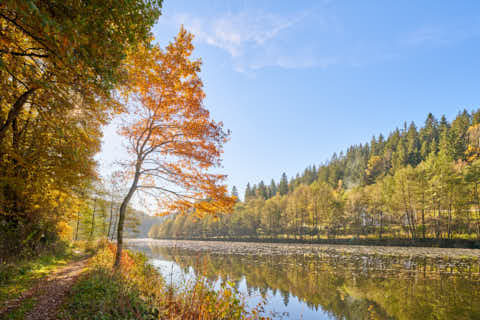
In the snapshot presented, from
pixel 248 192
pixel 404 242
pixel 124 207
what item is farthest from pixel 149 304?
pixel 248 192

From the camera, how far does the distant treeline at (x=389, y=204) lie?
36.2 meters

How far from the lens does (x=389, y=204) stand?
41.9 metres

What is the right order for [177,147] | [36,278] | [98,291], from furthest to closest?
[177,147]
[36,278]
[98,291]

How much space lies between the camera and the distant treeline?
36.2m

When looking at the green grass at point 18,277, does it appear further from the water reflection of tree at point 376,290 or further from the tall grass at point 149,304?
the water reflection of tree at point 376,290

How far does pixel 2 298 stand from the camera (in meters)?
5.76

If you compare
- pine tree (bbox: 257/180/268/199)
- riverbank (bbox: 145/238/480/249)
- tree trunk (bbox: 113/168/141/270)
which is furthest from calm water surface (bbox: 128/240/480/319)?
pine tree (bbox: 257/180/268/199)

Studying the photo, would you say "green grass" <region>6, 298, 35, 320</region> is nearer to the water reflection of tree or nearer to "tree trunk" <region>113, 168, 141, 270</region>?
the water reflection of tree

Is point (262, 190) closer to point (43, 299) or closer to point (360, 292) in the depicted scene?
point (360, 292)

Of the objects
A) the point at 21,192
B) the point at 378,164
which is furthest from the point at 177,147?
the point at 378,164

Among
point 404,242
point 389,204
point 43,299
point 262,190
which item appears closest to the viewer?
point 43,299

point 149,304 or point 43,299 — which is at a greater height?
point 149,304

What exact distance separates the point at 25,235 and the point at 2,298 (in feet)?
25.6

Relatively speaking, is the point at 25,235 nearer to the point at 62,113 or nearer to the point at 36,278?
the point at 36,278
